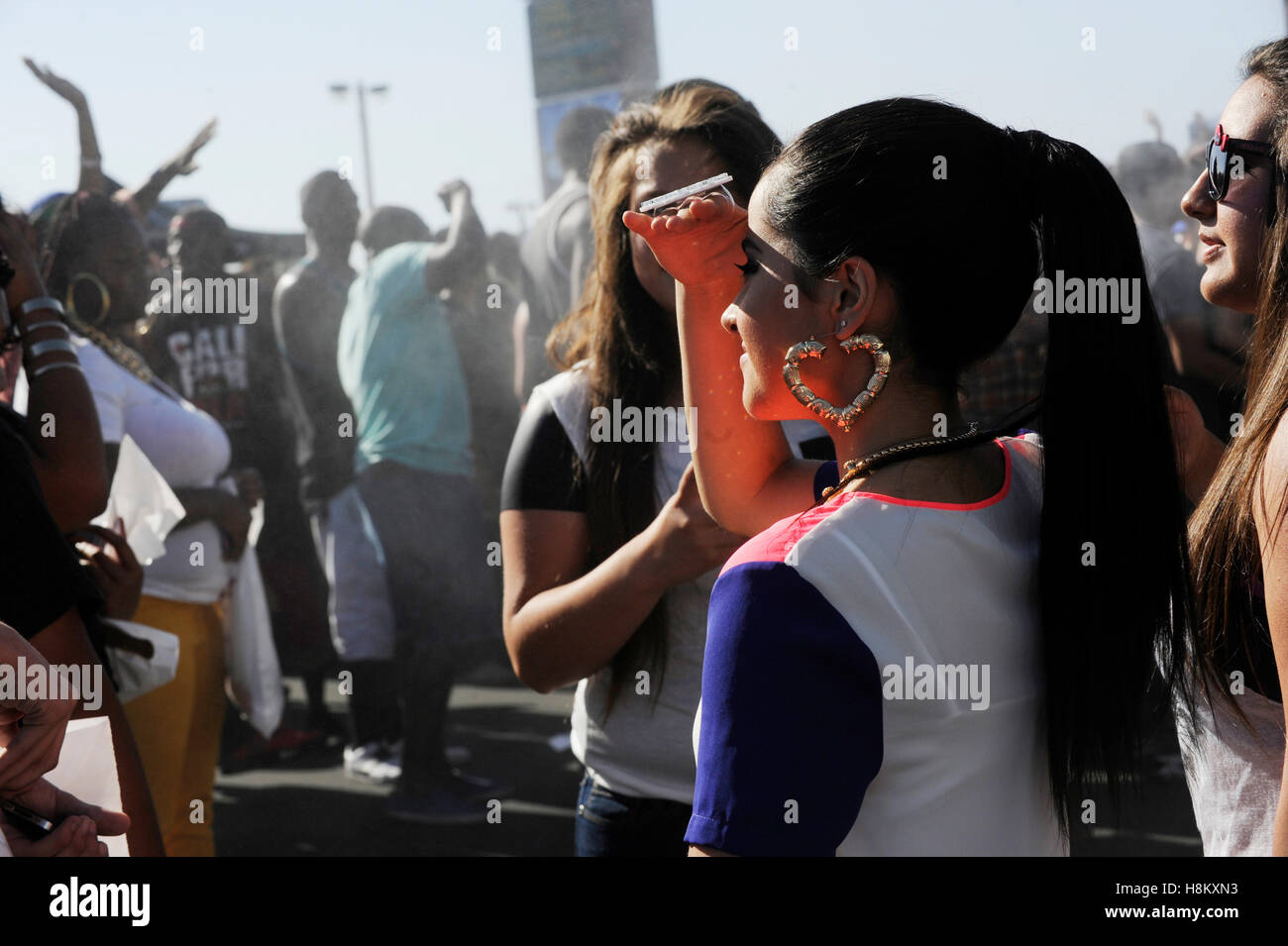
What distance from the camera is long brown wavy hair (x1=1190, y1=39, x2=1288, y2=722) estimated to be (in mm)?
1184

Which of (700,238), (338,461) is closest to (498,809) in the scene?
(338,461)

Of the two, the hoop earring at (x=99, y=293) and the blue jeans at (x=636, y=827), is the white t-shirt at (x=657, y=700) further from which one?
the hoop earring at (x=99, y=293)

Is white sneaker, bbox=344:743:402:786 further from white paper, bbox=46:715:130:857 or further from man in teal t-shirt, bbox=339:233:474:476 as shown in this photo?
white paper, bbox=46:715:130:857

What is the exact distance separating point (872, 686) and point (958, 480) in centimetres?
23

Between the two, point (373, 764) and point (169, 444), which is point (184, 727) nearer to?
point (169, 444)

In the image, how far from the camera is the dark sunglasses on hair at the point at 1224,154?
132cm

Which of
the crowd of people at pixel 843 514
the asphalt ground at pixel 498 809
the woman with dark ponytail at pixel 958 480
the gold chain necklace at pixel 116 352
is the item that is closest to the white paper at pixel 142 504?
the crowd of people at pixel 843 514

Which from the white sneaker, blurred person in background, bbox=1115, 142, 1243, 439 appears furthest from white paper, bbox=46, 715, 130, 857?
blurred person in background, bbox=1115, 142, 1243, 439

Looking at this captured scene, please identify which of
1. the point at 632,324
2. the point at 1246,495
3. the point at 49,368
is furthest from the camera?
the point at 49,368

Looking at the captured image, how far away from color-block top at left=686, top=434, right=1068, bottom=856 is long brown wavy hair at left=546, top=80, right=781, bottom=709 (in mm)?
719

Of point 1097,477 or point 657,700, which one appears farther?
point 657,700

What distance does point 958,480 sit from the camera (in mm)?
1054
